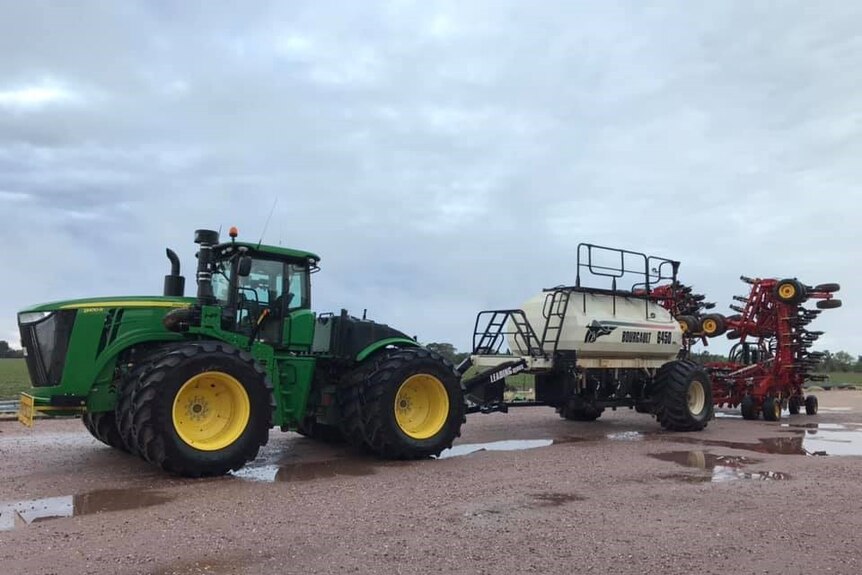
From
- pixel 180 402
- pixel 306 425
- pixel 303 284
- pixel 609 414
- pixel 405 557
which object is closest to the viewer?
pixel 405 557

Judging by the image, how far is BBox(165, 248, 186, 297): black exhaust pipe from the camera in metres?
10.2

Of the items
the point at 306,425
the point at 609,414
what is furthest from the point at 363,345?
the point at 609,414

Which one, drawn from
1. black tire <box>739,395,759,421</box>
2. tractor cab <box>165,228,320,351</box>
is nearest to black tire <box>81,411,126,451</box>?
tractor cab <box>165,228,320,351</box>

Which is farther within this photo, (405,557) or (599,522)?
(599,522)

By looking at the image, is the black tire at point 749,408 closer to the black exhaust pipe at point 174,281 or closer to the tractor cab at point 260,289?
the tractor cab at point 260,289

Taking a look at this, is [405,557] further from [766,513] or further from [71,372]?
[71,372]

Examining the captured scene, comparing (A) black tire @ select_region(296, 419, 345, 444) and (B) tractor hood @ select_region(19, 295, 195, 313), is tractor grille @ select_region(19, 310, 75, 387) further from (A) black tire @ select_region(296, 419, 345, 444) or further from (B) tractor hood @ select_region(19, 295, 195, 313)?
(A) black tire @ select_region(296, 419, 345, 444)

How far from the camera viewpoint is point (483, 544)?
5719 millimetres

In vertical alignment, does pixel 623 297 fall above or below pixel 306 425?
above

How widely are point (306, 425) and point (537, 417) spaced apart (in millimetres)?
7495

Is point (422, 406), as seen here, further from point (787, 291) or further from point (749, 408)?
point (787, 291)

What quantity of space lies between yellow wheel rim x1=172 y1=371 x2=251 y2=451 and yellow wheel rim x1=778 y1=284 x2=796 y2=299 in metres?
15.0

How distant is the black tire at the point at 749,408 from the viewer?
58.3ft

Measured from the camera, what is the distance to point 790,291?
1862cm
